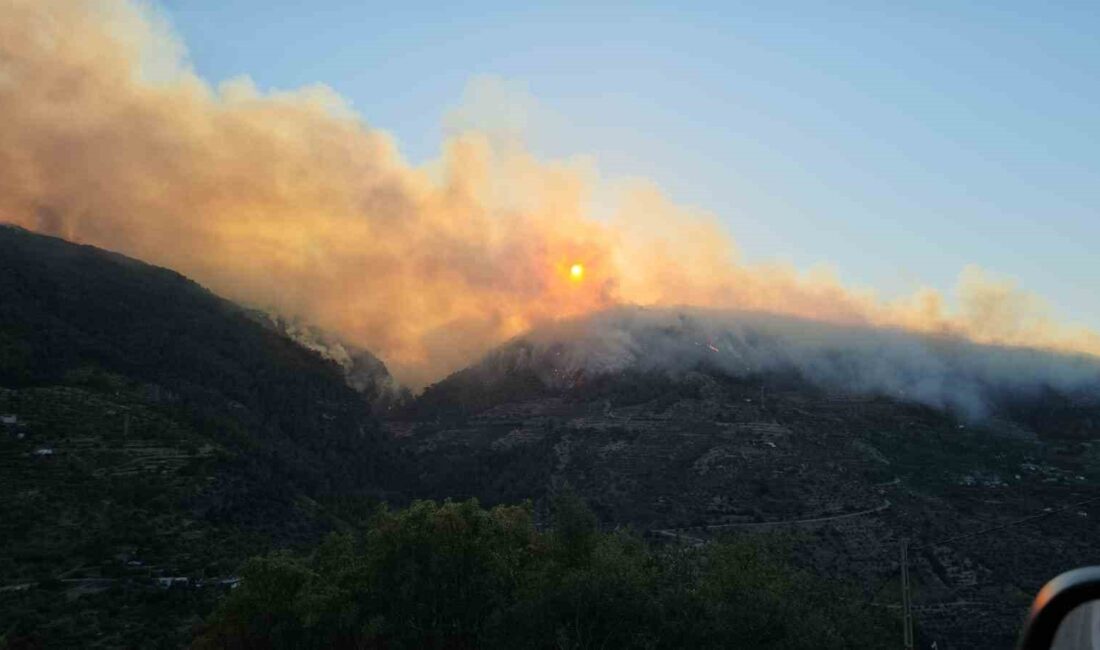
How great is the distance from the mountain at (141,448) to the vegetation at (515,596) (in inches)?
441

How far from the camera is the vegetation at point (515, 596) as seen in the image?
136 ft

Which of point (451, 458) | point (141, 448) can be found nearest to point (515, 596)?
point (141, 448)

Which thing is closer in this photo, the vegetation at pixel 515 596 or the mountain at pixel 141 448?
the vegetation at pixel 515 596

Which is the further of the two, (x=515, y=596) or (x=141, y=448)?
(x=141, y=448)

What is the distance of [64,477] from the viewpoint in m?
68.5

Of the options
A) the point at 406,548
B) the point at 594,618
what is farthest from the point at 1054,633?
the point at 406,548

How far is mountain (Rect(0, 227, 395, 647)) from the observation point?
190ft

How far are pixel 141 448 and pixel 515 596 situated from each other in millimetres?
48080

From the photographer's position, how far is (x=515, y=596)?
47.3 m

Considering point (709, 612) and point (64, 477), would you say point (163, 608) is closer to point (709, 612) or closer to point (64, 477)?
point (64, 477)

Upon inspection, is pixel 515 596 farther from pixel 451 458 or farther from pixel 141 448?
pixel 451 458

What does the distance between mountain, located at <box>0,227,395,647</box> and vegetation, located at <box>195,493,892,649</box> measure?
36.7 feet

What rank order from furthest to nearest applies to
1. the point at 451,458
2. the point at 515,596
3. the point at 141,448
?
1. the point at 451,458
2. the point at 141,448
3. the point at 515,596

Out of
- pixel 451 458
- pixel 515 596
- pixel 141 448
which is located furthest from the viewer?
pixel 451 458
